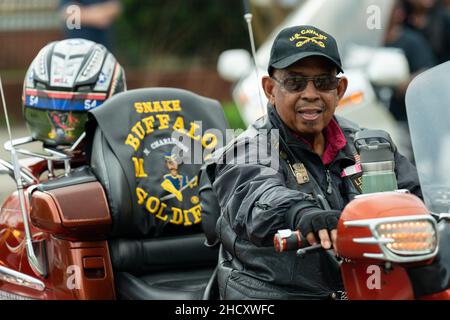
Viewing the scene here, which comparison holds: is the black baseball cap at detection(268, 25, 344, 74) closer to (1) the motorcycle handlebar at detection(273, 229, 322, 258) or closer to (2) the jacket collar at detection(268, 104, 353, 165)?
(2) the jacket collar at detection(268, 104, 353, 165)

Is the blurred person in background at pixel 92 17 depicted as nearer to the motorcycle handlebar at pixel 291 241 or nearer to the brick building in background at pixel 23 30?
the motorcycle handlebar at pixel 291 241

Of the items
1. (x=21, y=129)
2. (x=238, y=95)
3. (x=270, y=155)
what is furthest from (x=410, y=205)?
(x=21, y=129)

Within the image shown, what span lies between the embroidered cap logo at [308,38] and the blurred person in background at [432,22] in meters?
6.73

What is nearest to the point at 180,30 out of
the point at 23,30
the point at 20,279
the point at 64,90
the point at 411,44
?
the point at 23,30

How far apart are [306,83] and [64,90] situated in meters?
1.72

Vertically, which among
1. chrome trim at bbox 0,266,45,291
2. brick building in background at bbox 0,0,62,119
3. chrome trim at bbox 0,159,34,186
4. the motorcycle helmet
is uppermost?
the motorcycle helmet

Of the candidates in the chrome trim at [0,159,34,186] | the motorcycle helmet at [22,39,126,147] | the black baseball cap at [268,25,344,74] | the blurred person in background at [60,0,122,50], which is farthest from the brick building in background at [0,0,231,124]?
the black baseball cap at [268,25,344,74]

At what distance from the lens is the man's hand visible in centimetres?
312

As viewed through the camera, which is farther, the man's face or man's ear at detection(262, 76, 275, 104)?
man's ear at detection(262, 76, 275, 104)

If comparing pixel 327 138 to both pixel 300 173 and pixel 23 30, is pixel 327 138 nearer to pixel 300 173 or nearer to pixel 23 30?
pixel 300 173

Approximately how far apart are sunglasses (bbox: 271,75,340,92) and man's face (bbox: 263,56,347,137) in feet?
0.03

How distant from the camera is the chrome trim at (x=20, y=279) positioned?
15.4ft

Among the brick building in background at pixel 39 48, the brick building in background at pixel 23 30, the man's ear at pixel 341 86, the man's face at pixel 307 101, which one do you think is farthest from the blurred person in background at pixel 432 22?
the brick building in background at pixel 23 30

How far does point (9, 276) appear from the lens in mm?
4844
